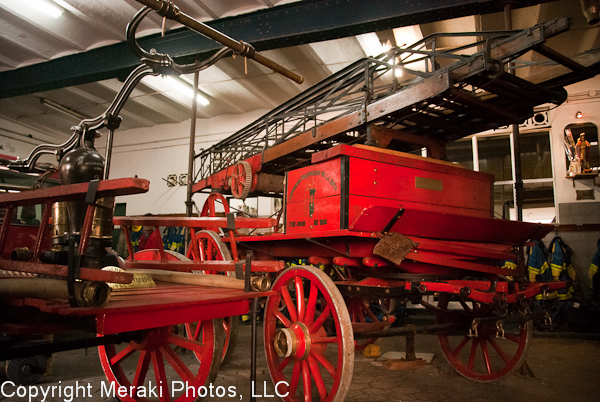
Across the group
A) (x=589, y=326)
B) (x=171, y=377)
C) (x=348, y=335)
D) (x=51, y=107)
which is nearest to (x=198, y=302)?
(x=348, y=335)

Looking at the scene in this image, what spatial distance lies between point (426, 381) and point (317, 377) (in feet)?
5.96

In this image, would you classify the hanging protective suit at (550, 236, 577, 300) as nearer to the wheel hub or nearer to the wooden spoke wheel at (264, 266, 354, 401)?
the wooden spoke wheel at (264, 266, 354, 401)

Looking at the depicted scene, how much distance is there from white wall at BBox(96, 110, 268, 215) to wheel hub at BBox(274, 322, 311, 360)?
27.4 feet

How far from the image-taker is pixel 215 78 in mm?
9109

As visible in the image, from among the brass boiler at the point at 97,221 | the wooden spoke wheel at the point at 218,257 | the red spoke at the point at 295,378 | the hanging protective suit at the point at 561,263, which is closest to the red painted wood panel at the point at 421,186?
the red spoke at the point at 295,378

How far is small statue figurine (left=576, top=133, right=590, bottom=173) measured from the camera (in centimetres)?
746

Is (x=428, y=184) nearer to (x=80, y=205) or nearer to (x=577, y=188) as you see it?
(x=80, y=205)

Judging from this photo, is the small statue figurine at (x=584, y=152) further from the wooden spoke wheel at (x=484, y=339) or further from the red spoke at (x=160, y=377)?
the red spoke at (x=160, y=377)

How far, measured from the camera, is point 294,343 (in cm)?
283

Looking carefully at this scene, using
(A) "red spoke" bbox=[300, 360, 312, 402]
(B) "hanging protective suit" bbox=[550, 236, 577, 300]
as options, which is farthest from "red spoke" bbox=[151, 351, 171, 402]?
(B) "hanging protective suit" bbox=[550, 236, 577, 300]

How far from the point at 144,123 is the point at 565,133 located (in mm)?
11353

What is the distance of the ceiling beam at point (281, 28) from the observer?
4582mm

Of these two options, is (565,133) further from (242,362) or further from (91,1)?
(91,1)

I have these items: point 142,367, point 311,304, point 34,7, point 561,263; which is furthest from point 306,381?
point 34,7
